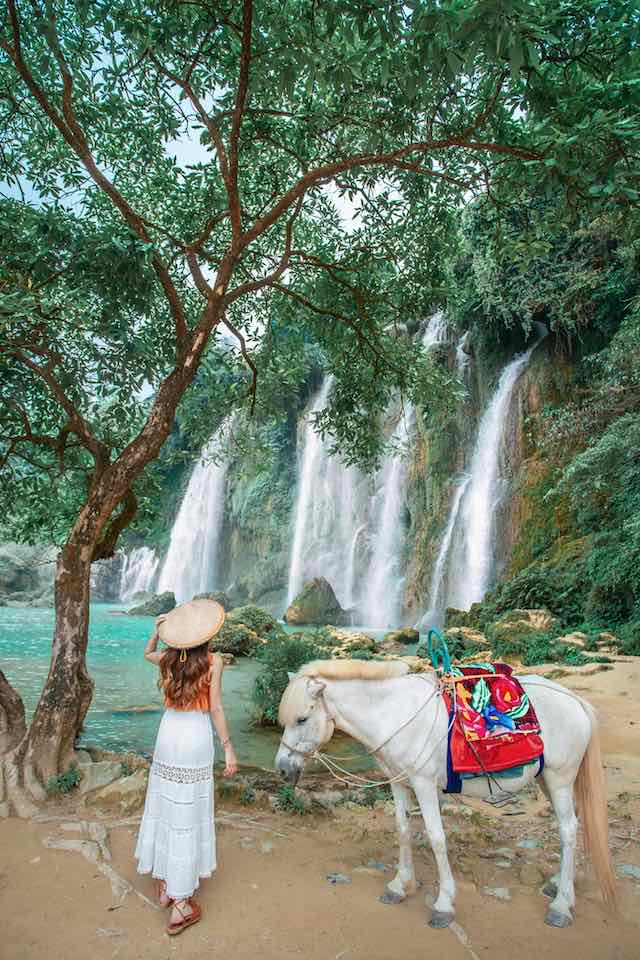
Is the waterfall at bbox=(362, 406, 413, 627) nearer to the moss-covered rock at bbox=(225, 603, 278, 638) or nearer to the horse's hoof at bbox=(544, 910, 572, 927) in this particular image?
the moss-covered rock at bbox=(225, 603, 278, 638)

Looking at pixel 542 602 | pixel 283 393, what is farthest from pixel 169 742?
pixel 542 602

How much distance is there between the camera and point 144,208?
8.34 m

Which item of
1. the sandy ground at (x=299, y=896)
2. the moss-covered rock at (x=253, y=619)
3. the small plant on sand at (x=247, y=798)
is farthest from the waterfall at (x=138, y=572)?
the sandy ground at (x=299, y=896)

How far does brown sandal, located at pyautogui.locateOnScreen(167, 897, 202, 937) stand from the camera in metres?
3.08

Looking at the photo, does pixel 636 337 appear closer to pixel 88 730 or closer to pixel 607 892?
pixel 607 892

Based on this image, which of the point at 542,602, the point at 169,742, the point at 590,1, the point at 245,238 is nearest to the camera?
the point at 169,742

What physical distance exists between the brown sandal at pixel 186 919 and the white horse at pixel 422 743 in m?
0.79

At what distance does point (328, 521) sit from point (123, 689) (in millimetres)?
18710

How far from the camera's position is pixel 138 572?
134 ft

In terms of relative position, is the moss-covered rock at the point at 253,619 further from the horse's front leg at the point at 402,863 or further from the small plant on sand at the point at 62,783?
the horse's front leg at the point at 402,863

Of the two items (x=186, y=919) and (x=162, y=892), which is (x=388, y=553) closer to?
(x=162, y=892)

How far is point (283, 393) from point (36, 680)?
8.36m

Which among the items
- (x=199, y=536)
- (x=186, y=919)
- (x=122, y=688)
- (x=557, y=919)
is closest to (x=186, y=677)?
(x=186, y=919)

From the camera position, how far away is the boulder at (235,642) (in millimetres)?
16516
